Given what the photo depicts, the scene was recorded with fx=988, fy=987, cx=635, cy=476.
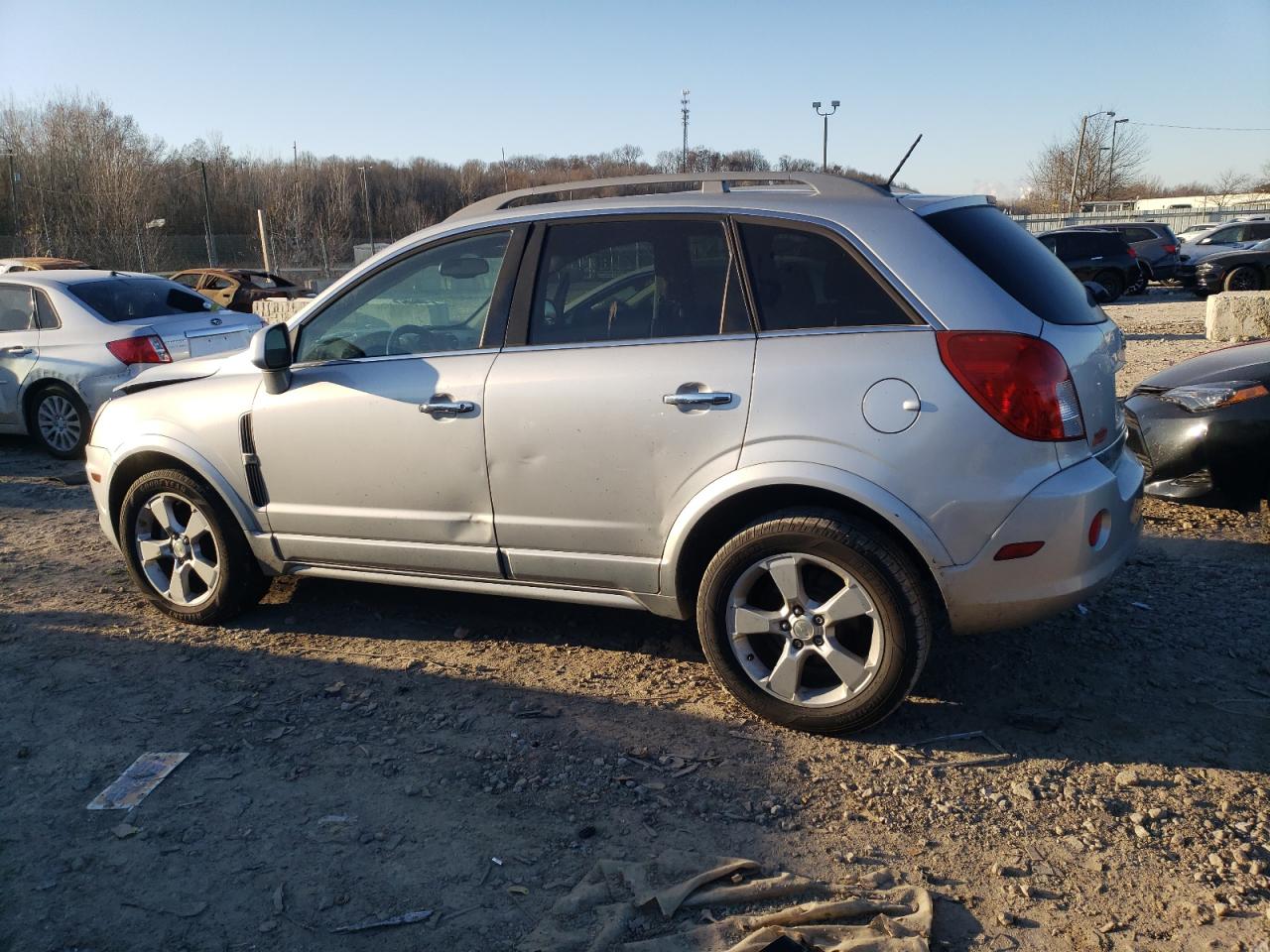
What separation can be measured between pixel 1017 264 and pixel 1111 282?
21790mm

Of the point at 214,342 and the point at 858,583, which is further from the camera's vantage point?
the point at 214,342

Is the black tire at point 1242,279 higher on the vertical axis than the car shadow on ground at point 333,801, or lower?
higher

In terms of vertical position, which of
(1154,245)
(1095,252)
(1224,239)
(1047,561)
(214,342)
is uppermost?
(1224,239)

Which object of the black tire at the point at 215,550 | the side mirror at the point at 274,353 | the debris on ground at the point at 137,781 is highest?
the side mirror at the point at 274,353

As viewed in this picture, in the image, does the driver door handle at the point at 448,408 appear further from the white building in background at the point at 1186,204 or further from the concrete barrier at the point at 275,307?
the white building in background at the point at 1186,204

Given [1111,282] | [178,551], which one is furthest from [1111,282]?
[178,551]

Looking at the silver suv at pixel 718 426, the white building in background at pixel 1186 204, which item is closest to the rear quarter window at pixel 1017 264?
the silver suv at pixel 718 426

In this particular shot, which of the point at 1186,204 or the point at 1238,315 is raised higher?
the point at 1186,204

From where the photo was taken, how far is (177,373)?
15.6 feet

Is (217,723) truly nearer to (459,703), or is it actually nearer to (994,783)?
(459,703)

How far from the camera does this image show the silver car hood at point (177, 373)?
4.65 meters

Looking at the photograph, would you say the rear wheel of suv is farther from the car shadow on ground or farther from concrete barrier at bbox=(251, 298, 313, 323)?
the car shadow on ground

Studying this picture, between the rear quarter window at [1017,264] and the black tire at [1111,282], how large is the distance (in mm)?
20959

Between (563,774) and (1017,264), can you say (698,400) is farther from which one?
(563,774)
